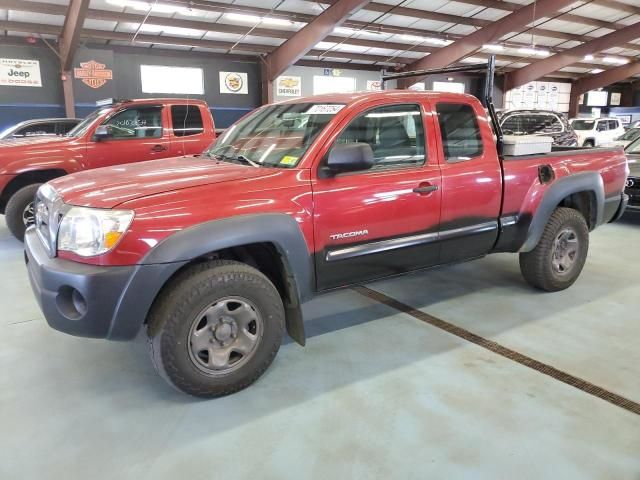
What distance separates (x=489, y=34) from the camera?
50.6ft

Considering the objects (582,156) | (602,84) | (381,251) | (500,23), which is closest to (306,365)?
(381,251)

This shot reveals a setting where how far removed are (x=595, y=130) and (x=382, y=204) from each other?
56.0 feet

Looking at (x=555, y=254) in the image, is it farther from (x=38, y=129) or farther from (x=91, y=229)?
(x=38, y=129)

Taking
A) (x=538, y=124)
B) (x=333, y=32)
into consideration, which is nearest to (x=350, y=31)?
(x=333, y=32)

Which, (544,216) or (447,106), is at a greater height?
(447,106)

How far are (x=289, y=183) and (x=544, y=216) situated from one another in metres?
2.14

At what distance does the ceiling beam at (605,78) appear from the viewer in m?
23.4

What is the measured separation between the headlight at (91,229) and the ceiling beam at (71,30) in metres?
9.97

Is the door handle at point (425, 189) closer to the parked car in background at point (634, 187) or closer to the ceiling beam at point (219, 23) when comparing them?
the parked car in background at point (634, 187)

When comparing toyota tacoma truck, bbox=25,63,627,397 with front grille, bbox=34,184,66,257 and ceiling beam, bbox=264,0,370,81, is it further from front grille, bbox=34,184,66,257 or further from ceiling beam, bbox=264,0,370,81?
ceiling beam, bbox=264,0,370,81

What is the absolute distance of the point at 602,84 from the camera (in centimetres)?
2495

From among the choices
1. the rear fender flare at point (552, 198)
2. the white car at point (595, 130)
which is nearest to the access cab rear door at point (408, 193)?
the rear fender flare at point (552, 198)

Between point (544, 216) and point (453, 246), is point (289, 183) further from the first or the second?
point (544, 216)

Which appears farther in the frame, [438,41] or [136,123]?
[438,41]
